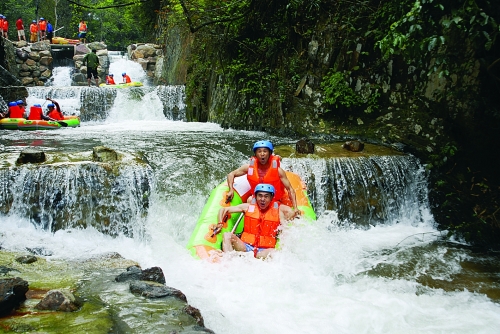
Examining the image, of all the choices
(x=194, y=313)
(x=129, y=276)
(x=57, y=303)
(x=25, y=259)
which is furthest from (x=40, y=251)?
(x=194, y=313)

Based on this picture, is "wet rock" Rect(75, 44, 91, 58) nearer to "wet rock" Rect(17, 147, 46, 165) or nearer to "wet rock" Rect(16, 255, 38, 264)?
"wet rock" Rect(17, 147, 46, 165)

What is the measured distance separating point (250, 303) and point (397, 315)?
4.27ft

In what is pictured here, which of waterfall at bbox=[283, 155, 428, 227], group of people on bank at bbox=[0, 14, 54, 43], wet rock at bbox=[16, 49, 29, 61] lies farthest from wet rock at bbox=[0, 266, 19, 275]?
group of people on bank at bbox=[0, 14, 54, 43]

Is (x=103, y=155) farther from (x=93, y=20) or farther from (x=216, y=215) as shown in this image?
(x=93, y=20)

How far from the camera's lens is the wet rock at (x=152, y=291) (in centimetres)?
308

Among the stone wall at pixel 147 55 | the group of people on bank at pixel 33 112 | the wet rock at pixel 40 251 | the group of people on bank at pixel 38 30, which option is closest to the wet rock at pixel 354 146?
the wet rock at pixel 40 251

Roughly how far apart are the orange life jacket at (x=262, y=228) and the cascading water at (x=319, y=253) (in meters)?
0.15

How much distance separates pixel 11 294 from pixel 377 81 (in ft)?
23.9

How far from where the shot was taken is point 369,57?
8352 millimetres

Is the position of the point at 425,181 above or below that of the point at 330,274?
above

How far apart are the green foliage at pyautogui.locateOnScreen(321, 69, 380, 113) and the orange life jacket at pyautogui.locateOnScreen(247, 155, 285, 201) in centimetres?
322

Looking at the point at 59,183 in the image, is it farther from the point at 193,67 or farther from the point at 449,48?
Result: the point at 193,67

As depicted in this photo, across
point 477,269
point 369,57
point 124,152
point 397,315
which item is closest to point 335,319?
point 397,315

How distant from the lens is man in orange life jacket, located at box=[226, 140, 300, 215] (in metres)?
5.55
